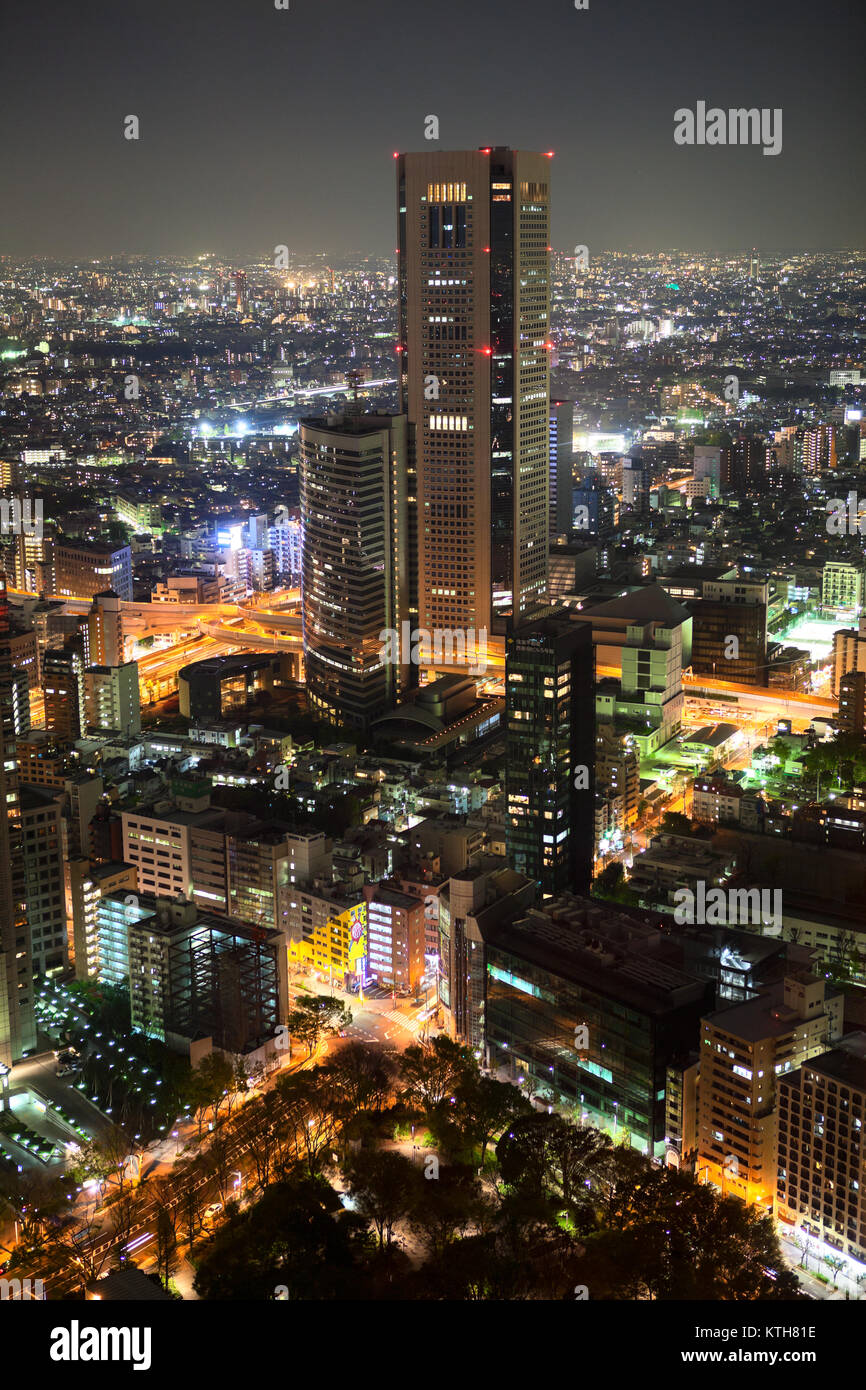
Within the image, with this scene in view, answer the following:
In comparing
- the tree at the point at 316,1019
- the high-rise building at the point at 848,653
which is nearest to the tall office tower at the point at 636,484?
the high-rise building at the point at 848,653

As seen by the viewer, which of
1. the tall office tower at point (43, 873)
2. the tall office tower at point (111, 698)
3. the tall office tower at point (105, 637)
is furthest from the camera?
the tall office tower at point (105, 637)

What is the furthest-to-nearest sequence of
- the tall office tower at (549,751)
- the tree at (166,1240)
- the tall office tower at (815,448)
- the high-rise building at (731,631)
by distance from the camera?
the tall office tower at (815,448) → the high-rise building at (731,631) → the tall office tower at (549,751) → the tree at (166,1240)

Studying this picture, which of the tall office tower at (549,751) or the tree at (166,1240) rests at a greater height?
the tall office tower at (549,751)

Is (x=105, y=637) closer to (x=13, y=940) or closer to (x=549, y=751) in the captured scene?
(x=549, y=751)

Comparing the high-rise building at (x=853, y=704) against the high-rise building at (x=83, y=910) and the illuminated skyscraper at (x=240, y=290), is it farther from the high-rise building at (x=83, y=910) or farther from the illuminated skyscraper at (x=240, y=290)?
the illuminated skyscraper at (x=240, y=290)

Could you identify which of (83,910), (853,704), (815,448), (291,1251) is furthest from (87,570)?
(291,1251)

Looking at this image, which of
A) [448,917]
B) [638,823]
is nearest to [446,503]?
[638,823]
